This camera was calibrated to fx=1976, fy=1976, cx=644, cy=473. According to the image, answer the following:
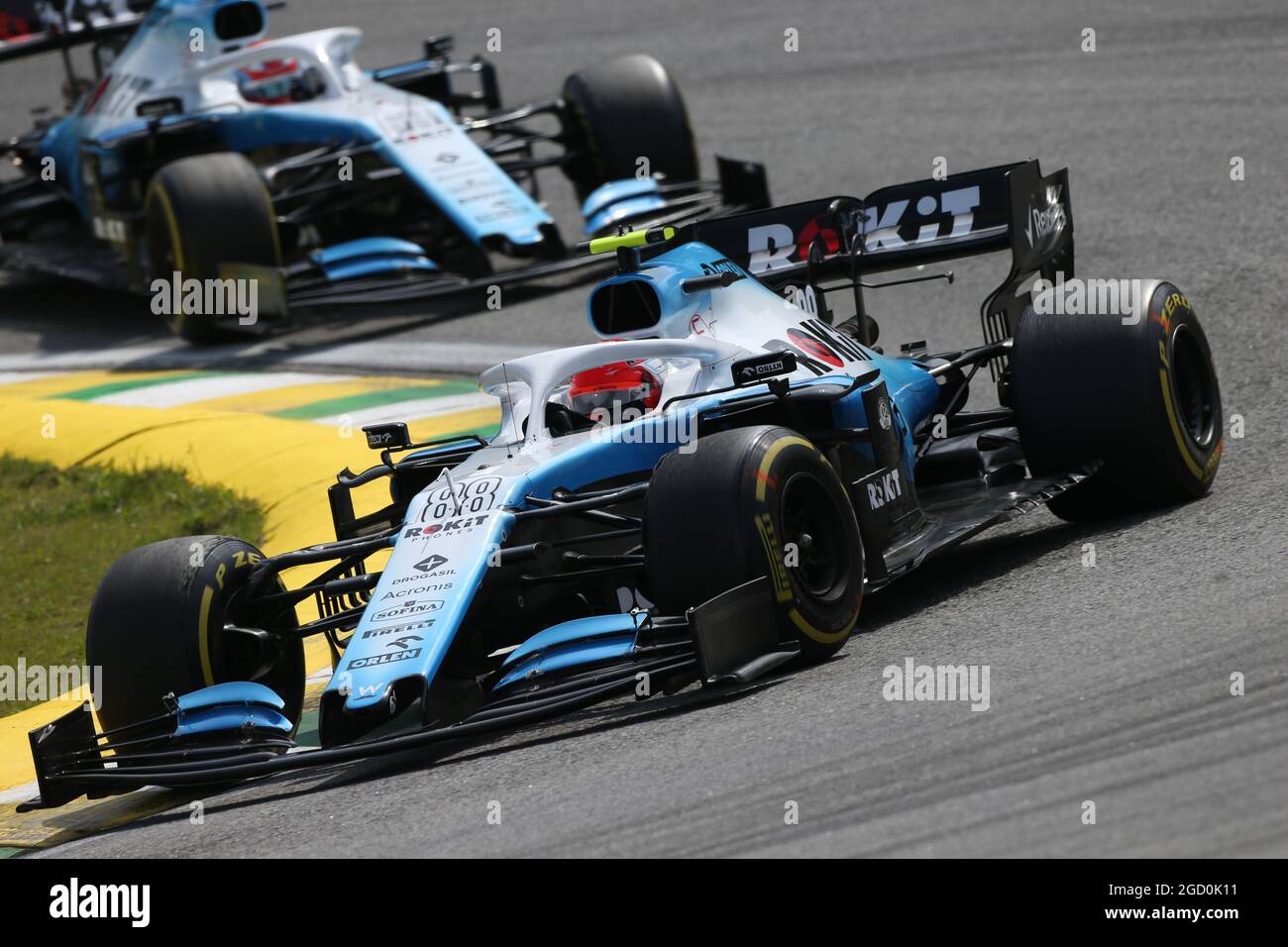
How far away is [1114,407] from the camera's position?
767 centimetres

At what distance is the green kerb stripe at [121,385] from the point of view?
13312 mm

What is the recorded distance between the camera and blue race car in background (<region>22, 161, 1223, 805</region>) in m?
6.27

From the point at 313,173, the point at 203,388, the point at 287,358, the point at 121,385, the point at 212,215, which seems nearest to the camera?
the point at 203,388

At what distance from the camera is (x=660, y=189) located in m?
14.2

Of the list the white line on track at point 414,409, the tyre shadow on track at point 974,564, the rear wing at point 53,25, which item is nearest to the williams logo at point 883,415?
the tyre shadow on track at point 974,564

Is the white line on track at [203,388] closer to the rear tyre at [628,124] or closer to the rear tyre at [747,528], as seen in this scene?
the rear tyre at [628,124]

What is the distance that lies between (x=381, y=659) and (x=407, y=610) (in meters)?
0.21

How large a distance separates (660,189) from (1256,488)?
7.09m

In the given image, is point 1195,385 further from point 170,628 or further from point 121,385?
point 121,385

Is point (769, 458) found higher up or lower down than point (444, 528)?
higher up

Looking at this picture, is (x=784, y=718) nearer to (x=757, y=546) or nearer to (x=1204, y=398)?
(x=757, y=546)

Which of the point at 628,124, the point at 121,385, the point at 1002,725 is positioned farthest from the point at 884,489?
the point at 628,124

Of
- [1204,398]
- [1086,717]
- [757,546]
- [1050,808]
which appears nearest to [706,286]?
[757,546]
